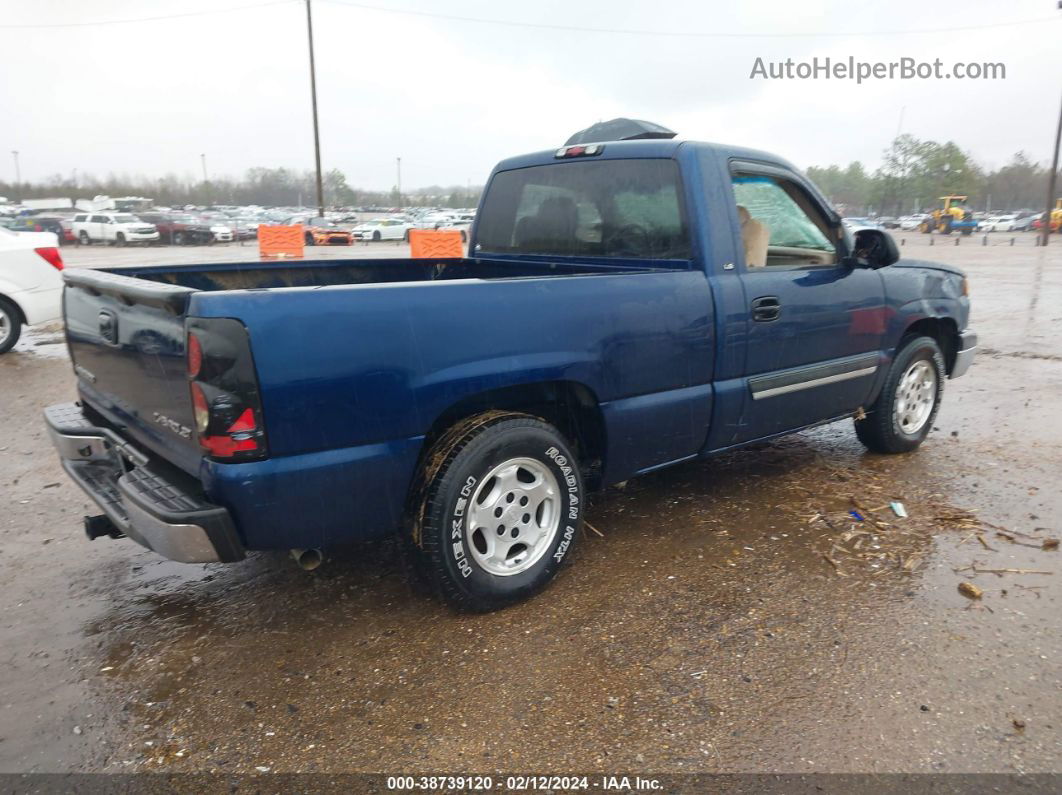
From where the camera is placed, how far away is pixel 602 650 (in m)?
2.79

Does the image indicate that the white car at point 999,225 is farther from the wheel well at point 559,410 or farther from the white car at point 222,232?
the wheel well at point 559,410

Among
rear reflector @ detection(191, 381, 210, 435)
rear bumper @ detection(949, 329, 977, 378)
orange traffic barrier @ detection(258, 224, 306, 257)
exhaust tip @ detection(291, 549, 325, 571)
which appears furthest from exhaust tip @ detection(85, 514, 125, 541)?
orange traffic barrier @ detection(258, 224, 306, 257)

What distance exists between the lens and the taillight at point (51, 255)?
29.0ft

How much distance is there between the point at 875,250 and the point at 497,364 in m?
2.63

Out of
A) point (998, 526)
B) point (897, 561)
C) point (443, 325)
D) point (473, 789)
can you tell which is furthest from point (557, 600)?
point (998, 526)

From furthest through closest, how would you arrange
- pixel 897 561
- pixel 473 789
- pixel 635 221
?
pixel 635 221 < pixel 897 561 < pixel 473 789

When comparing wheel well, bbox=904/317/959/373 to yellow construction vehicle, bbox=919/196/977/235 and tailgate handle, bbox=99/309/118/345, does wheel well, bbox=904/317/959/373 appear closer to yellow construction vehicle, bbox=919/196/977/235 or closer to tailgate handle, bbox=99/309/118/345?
tailgate handle, bbox=99/309/118/345

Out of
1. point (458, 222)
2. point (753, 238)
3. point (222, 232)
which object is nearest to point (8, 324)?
point (753, 238)

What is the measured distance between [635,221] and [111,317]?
243 centimetres

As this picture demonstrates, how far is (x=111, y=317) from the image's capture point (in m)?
2.90

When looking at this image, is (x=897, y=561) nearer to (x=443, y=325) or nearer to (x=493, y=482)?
(x=493, y=482)

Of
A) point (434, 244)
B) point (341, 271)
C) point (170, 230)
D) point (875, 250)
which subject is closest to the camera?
point (875, 250)

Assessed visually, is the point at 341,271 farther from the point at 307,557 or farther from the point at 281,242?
the point at 281,242

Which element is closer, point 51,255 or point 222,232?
point 51,255
